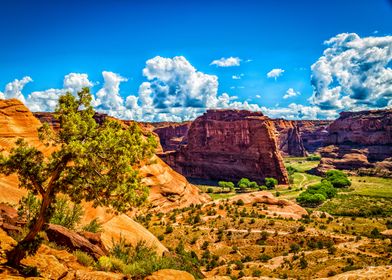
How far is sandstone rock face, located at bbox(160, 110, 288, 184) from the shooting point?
447 ft

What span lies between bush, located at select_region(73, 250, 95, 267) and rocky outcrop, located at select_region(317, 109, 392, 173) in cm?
16508

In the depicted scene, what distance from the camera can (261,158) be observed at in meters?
138

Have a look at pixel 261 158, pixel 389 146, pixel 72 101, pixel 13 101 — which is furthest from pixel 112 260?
pixel 389 146

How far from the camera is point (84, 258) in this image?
589 inches

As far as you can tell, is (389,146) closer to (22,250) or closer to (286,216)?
(286,216)

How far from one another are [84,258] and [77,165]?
5.22 m

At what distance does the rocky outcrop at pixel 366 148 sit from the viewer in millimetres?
165125

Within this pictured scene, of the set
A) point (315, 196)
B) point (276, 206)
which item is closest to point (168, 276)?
point (276, 206)

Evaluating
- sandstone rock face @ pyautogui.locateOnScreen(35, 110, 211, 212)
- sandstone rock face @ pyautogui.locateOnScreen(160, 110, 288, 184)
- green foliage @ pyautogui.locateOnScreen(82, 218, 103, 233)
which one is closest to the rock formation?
Result: sandstone rock face @ pyautogui.locateOnScreen(35, 110, 211, 212)

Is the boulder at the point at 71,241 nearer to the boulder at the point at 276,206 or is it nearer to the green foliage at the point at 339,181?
the boulder at the point at 276,206

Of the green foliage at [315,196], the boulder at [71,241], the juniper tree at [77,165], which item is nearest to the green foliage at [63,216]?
the boulder at [71,241]

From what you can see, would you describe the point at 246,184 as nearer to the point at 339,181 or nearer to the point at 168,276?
the point at 339,181

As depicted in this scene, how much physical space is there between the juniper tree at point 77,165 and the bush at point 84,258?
106 inches

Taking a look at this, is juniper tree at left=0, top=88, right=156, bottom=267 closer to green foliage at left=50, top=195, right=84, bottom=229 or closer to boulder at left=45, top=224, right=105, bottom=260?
boulder at left=45, top=224, right=105, bottom=260
